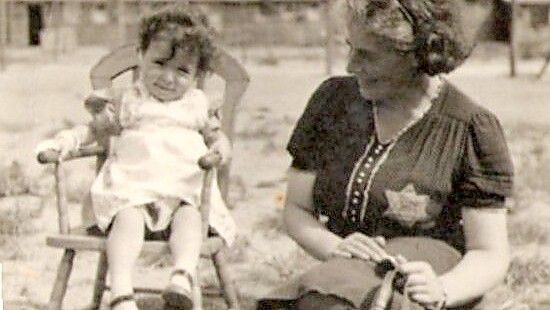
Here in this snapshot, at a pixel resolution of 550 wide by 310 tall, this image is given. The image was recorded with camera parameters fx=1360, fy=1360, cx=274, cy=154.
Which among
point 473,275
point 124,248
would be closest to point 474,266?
point 473,275

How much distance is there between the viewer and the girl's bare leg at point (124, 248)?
3.98 m

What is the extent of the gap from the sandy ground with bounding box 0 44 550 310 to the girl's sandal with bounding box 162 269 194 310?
71 centimetres

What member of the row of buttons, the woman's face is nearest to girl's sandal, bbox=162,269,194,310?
the row of buttons

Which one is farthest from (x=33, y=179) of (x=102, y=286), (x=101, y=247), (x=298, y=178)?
(x=298, y=178)

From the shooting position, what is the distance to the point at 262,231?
589 centimetres

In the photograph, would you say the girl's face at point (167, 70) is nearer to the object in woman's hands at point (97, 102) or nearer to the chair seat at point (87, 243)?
the object in woman's hands at point (97, 102)

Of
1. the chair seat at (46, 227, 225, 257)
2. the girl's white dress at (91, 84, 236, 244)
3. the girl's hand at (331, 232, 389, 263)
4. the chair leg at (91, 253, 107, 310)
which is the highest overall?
the girl's hand at (331, 232, 389, 263)

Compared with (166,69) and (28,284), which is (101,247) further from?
(28,284)

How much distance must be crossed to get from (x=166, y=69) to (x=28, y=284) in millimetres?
1190

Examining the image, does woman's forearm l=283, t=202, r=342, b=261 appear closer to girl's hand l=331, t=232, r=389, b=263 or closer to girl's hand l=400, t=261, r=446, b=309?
girl's hand l=331, t=232, r=389, b=263

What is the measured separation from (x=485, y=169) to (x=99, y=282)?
1916 millimetres

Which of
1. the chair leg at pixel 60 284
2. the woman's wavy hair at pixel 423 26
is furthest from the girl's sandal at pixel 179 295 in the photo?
the woman's wavy hair at pixel 423 26

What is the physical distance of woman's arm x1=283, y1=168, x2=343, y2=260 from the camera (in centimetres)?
316

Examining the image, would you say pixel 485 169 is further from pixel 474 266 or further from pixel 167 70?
pixel 167 70
